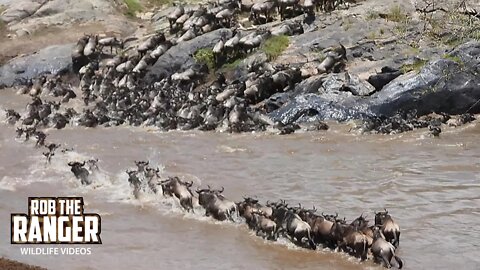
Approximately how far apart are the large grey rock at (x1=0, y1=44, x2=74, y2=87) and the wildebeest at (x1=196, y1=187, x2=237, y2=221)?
60.2ft

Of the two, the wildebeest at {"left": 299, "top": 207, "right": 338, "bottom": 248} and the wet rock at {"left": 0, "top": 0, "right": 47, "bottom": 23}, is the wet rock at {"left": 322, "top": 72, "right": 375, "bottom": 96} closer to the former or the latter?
the wildebeest at {"left": 299, "top": 207, "right": 338, "bottom": 248}

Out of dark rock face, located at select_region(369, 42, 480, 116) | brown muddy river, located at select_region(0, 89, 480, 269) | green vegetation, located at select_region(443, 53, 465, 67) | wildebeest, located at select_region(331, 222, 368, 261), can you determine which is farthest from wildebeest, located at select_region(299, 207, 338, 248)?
green vegetation, located at select_region(443, 53, 465, 67)

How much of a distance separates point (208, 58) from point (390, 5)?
6.27 meters

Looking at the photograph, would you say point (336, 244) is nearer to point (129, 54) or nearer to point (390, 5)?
point (390, 5)

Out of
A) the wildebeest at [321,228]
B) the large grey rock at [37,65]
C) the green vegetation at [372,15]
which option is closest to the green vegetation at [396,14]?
the green vegetation at [372,15]

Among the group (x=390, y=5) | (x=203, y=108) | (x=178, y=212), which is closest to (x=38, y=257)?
(x=178, y=212)

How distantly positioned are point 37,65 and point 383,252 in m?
22.6

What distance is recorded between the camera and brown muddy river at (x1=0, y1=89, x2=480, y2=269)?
9016mm

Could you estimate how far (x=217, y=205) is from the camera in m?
10.6

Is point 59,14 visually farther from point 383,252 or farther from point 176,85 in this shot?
point 383,252

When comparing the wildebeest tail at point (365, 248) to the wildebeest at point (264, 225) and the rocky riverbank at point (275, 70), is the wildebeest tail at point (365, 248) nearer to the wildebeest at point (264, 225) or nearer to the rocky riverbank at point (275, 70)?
the wildebeest at point (264, 225)

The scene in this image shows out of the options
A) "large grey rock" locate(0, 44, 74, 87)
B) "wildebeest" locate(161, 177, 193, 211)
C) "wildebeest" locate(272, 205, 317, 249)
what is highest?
"wildebeest" locate(272, 205, 317, 249)

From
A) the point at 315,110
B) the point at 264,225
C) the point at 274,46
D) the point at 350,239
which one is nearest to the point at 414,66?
the point at 315,110

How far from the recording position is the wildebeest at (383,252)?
8.44 metres
